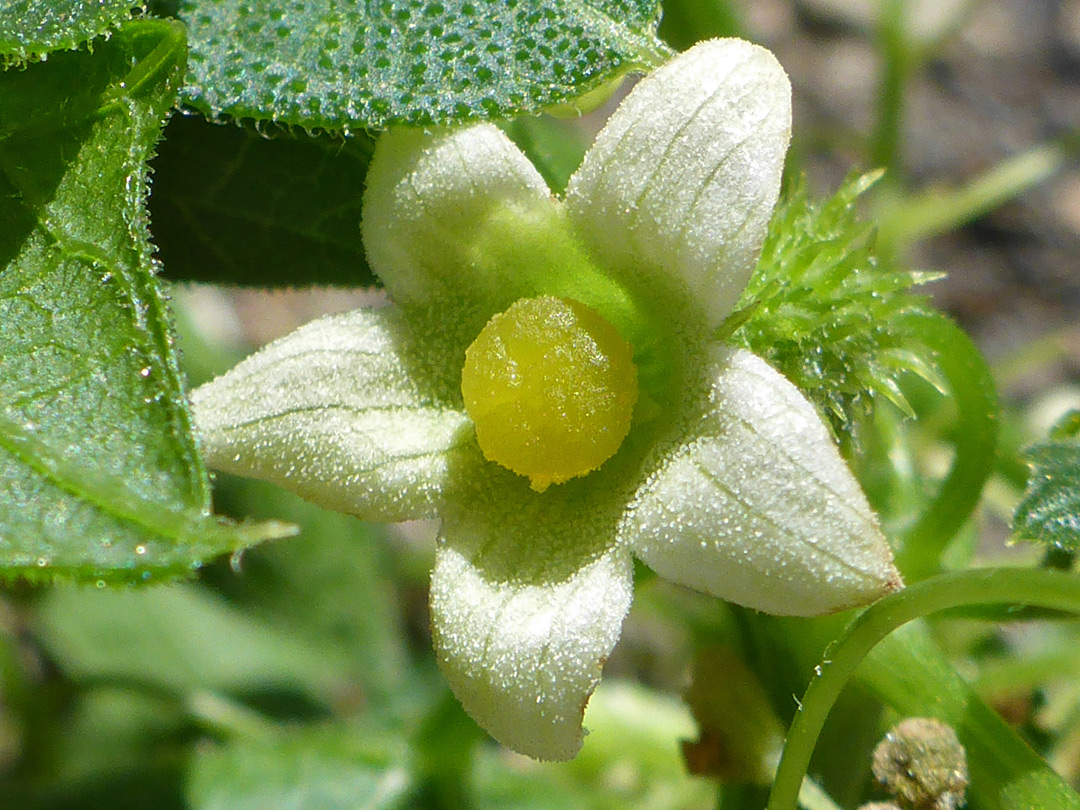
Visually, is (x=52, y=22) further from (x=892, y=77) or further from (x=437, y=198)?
(x=892, y=77)

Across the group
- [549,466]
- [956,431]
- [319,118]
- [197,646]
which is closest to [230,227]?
[319,118]

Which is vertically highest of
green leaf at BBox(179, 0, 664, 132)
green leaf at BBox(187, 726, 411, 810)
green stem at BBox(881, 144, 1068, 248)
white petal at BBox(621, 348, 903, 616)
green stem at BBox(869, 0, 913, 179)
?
green leaf at BBox(179, 0, 664, 132)

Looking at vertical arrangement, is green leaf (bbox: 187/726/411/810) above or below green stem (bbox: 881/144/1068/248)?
below

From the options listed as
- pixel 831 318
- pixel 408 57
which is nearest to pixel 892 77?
pixel 831 318

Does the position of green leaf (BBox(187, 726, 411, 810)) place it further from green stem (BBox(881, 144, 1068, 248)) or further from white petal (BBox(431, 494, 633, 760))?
green stem (BBox(881, 144, 1068, 248))

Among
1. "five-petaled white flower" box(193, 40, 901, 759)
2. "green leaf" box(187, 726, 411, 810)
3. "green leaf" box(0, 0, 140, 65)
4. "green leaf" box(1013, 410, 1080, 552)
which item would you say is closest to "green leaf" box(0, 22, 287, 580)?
"green leaf" box(0, 0, 140, 65)
